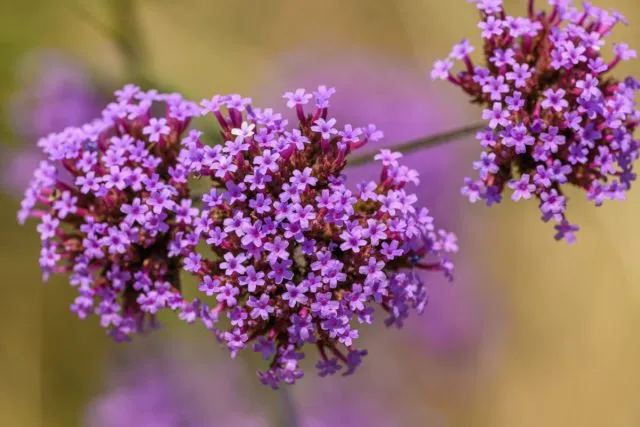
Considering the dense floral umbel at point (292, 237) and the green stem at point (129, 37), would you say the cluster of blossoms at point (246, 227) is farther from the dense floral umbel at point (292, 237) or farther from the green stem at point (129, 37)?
the green stem at point (129, 37)

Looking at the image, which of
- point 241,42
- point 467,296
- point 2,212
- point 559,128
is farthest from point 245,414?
point 241,42

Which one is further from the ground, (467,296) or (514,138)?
(467,296)

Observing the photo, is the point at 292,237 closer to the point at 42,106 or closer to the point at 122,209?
the point at 122,209

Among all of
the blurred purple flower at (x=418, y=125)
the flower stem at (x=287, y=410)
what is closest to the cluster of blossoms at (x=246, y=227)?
the flower stem at (x=287, y=410)

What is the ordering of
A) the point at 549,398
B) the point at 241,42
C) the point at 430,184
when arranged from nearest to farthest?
1. the point at 430,184
2. the point at 549,398
3. the point at 241,42

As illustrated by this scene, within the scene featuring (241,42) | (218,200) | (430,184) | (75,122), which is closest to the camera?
(218,200)

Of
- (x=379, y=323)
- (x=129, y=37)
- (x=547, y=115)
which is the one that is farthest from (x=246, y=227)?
(x=379, y=323)

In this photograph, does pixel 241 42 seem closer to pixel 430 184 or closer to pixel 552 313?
pixel 430 184
